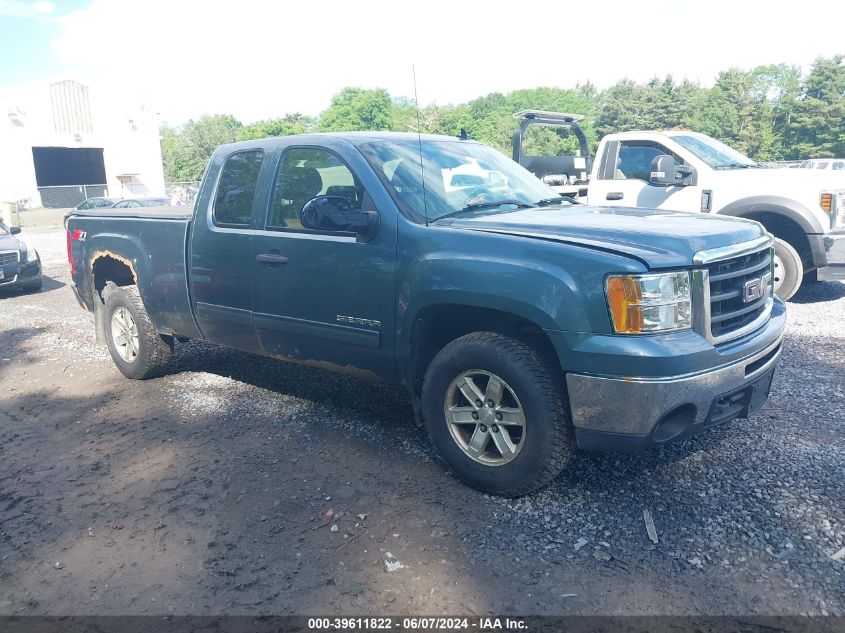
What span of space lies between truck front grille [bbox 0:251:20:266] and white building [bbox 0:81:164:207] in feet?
84.5

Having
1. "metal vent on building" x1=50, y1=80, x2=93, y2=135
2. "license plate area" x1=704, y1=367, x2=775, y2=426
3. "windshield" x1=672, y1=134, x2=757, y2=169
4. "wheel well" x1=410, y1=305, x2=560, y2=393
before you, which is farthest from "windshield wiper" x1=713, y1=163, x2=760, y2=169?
"metal vent on building" x1=50, y1=80, x2=93, y2=135

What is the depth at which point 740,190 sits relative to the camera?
25.5 feet

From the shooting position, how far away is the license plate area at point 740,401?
3.22 meters

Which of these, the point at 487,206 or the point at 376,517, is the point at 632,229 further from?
the point at 376,517

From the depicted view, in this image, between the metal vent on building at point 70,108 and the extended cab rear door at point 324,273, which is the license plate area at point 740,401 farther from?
the metal vent on building at point 70,108

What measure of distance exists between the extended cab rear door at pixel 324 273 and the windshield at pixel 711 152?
569cm

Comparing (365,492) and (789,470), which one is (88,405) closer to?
(365,492)

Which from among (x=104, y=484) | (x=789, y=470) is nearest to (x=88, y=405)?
(x=104, y=484)

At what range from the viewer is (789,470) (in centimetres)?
373

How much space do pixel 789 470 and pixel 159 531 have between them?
133 inches

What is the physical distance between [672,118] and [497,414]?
73.2 metres

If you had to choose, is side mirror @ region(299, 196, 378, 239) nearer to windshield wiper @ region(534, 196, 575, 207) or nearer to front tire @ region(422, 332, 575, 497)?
front tire @ region(422, 332, 575, 497)

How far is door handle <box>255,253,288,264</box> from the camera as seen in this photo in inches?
170

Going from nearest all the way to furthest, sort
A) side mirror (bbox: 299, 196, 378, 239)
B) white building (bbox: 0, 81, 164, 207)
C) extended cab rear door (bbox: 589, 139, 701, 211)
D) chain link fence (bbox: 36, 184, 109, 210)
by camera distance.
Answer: side mirror (bbox: 299, 196, 378, 239), extended cab rear door (bbox: 589, 139, 701, 211), chain link fence (bbox: 36, 184, 109, 210), white building (bbox: 0, 81, 164, 207)
